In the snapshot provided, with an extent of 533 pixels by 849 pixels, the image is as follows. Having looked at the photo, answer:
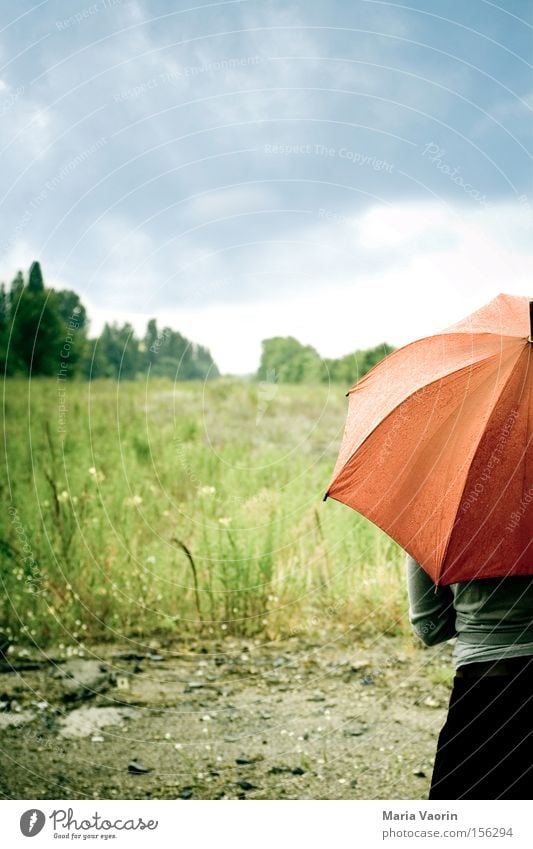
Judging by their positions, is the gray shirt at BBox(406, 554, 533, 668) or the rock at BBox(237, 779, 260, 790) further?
the rock at BBox(237, 779, 260, 790)

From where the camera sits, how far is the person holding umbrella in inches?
58.3

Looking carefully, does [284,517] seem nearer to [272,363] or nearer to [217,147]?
[272,363]

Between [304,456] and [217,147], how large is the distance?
3.36 meters

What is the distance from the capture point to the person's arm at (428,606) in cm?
161

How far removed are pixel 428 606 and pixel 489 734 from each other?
276 millimetres

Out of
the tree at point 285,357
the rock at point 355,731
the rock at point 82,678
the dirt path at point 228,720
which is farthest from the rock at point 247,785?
the tree at point 285,357

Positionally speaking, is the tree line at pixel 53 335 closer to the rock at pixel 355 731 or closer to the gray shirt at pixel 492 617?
the rock at pixel 355 731

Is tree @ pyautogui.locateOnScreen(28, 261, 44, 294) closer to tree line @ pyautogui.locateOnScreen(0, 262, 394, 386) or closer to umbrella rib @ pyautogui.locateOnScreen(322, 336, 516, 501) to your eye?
tree line @ pyautogui.locateOnScreen(0, 262, 394, 386)

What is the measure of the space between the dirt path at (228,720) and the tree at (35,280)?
176cm

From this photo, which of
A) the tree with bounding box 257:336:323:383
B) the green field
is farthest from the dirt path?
the tree with bounding box 257:336:323:383

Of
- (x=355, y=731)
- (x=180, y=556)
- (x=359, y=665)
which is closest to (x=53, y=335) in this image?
(x=180, y=556)

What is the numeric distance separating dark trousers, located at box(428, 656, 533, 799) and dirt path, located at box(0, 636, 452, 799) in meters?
1.02

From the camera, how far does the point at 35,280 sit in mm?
3719

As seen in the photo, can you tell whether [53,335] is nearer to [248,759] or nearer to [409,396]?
[248,759]
